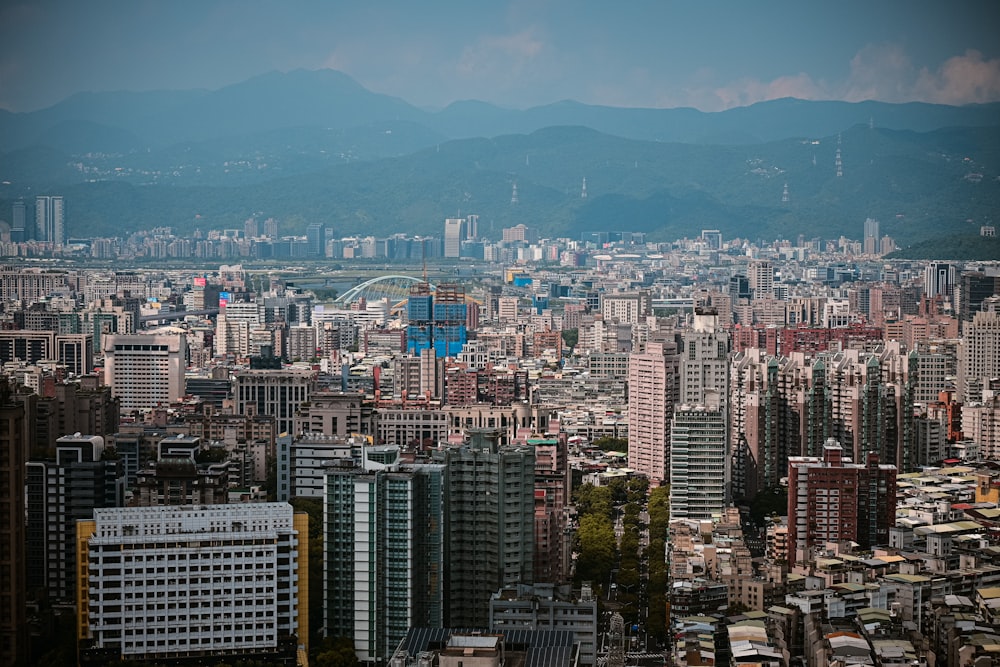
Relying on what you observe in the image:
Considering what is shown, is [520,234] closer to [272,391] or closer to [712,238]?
[712,238]

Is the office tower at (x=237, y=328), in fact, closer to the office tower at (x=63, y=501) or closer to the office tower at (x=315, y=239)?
the office tower at (x=63, y=501)

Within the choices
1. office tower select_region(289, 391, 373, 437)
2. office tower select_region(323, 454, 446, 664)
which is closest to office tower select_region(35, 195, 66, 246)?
office tower select_region(289, 391, 373, 437)

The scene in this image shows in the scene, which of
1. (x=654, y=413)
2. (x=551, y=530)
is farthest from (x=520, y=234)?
(x=551, y=530)

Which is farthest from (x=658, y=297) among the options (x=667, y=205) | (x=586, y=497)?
(x=586, y=497)

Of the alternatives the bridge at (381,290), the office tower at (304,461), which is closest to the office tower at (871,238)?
the bridge at (381,290)

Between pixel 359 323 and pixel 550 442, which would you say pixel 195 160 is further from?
pixel 550 442

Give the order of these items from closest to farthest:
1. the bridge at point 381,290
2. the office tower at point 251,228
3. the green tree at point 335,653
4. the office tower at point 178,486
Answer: the green tree at point 335,653, the office tower at point 178,486, the bridge at point 381,290, the office tower at point 251,228
